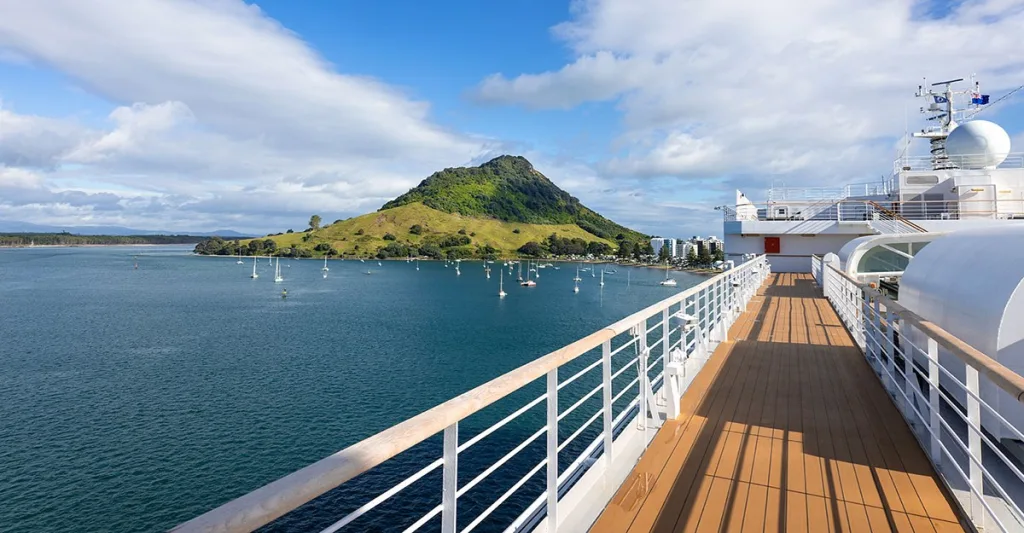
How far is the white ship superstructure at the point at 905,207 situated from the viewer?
19125mm

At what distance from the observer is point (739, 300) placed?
36.4 feet

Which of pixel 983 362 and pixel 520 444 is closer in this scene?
pixel 983 362

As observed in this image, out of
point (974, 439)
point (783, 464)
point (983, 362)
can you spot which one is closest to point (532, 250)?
point (783, 464)

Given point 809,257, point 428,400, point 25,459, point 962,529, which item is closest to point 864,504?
point 962,529

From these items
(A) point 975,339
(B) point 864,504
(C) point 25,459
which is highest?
(A) point 975,339

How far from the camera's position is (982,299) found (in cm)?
420

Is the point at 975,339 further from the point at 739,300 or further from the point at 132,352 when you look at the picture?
the point at 132,352

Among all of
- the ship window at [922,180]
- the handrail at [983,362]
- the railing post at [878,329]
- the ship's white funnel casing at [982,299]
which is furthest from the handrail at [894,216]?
the handrail at [983,362]

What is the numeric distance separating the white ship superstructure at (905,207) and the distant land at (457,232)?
10959 centimetres

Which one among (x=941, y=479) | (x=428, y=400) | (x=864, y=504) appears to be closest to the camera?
(x=864, y=504)

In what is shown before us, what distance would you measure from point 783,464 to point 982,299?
2.27 metres

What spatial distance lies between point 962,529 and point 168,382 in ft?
85.0

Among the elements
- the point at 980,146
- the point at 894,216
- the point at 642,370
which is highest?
the point at 980,146

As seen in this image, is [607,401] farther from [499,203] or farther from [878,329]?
[499,203]
